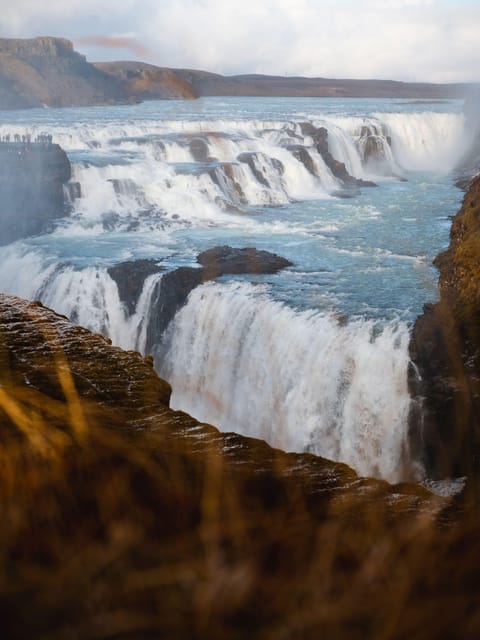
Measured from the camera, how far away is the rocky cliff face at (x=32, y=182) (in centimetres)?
1670

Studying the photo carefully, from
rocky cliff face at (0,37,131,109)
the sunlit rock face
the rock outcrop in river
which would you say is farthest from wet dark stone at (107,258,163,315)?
rocky cliff face at (0,37,131,109)

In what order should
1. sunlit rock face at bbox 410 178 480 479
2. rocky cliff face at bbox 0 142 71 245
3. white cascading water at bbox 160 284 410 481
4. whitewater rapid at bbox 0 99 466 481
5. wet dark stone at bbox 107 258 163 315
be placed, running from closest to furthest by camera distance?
sunlit rock face at bbox 410 178 480 479
white cascading water at bbox 160 284 410 481
whitewater rapid at bbox 0 99 466 481
wet dark stone at bbox 107 258 163 315
rocky cliff face at bbox 0 142 71 245

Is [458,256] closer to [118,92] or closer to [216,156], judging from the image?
[216,156]

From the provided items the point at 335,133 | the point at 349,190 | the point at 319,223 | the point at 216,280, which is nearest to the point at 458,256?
the point at 216,280

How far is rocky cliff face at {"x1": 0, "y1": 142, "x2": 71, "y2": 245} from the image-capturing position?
16.7 meters

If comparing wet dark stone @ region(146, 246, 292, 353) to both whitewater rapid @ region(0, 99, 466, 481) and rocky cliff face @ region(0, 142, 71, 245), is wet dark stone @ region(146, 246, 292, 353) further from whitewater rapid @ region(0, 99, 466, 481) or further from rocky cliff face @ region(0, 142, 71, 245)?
rocky cliff face @ region(0, 142, 71, 245)

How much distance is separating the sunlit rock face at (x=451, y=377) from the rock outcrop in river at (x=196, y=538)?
5.48 m

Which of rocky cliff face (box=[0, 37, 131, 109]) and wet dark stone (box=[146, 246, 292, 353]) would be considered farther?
rocky cliff face (box=[0, 37, 131, 109])

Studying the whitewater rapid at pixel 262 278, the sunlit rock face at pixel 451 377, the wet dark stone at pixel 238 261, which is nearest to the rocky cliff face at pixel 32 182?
the whitewater rapid at pixel 262 278

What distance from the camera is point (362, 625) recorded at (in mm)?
1448

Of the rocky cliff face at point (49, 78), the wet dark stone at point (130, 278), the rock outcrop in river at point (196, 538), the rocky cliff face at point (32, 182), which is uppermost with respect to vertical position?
the rocky cliff face at point (49, 78)

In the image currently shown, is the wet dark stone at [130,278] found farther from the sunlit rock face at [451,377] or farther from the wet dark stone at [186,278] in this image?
the sunlit rock face at [451,377]

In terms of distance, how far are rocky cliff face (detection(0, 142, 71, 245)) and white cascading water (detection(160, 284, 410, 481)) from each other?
23.7ft

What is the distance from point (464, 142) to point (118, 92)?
92.2ft
